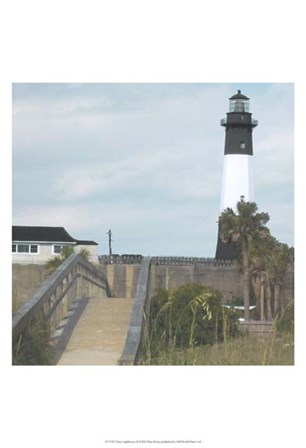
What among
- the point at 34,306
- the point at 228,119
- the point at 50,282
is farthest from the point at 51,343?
the point at 228,119

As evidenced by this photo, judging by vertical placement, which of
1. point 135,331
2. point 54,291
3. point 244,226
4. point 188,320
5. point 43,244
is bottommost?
point 188,320

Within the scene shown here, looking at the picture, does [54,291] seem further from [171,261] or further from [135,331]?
[171,261]

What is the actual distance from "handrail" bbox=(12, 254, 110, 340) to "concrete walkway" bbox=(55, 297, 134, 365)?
33 centimetres

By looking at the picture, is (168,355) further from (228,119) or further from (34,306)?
(228,119)

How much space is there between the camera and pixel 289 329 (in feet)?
31.4

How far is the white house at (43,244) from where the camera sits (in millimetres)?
43656

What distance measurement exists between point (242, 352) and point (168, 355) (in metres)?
0.68

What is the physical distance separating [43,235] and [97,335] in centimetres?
3512

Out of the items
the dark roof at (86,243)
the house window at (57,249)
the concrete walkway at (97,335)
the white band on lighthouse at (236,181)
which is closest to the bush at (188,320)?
the concrete walkway at (97,335)

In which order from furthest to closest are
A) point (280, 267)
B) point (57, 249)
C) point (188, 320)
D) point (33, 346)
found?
point (57, 249) < point (280, 267) < point (188, 320) < point (33, 346)

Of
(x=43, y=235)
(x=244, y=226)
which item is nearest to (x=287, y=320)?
(x=244, y=226)

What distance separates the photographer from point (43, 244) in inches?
1753

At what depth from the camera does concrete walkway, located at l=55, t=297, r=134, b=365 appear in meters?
8.51

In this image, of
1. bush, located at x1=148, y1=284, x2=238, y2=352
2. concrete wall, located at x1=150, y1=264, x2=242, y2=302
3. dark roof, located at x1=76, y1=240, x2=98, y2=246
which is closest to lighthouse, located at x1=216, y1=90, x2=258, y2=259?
concrete wall, located at x1=150, y1=264, x2=242, y2=302
